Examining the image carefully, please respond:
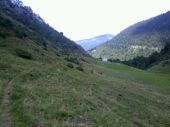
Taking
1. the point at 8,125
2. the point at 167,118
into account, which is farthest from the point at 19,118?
the point at 167,118

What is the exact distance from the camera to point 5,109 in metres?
26.7

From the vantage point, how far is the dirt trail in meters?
22.6

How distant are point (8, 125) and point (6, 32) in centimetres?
8061

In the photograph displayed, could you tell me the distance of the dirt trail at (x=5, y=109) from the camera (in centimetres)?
2259

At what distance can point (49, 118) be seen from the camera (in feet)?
77.8

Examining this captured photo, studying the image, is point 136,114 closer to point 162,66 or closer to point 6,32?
point 6,32

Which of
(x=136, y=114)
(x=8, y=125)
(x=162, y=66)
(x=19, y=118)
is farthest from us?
(x=162, y=66)

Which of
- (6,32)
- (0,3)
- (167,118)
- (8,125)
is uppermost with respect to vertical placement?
(0,3)

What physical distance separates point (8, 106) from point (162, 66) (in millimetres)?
158974

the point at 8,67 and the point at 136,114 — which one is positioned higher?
the point at 8,67

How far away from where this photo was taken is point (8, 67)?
5431cm

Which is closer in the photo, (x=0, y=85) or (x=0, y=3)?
(x=0, y=85)

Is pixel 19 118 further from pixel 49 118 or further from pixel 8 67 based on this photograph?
pixel 8 67

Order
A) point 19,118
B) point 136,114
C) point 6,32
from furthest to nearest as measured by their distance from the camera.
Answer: point 6,32 < point 136,114 < point 19,118
